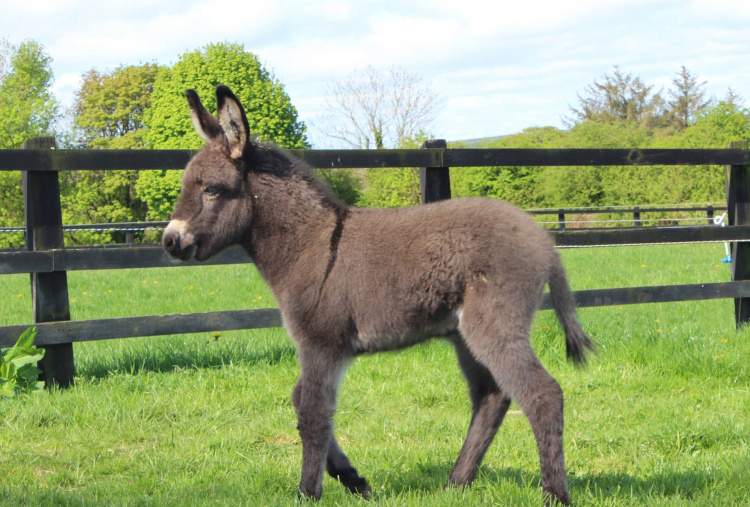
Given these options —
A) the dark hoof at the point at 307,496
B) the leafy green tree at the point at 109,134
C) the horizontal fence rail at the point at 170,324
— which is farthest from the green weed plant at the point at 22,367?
the leafy green tree at the point at 109,134

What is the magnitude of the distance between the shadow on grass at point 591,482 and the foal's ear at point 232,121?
6.03ft

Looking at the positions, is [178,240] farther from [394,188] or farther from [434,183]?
[394,188]

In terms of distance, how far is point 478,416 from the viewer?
360 cm

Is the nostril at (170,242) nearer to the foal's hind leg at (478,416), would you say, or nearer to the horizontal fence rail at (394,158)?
the foal's hind leg at (478,416)

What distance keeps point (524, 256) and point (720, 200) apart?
29.6 metres

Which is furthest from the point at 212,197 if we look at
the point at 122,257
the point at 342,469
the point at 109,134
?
the point at 109,134

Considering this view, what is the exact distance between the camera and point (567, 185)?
103 ft

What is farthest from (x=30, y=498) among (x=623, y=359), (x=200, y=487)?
(x=623, y=359)

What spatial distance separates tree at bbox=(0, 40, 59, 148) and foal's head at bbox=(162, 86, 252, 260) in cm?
3468

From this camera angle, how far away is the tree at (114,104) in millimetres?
43688

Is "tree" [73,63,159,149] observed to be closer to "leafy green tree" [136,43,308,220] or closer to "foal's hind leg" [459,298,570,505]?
"leafy green tree" [136,43,308,220]

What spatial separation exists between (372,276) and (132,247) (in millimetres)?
3089

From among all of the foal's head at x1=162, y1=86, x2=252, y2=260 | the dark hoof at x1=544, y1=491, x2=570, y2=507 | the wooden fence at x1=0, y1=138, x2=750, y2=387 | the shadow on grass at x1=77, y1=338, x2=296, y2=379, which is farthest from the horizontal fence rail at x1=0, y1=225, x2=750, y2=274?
the dark hoof at x1=544, y1=491, x2=570, y2=507

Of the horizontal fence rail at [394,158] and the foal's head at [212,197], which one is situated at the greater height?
the horizontal fence rail at [394,158]
